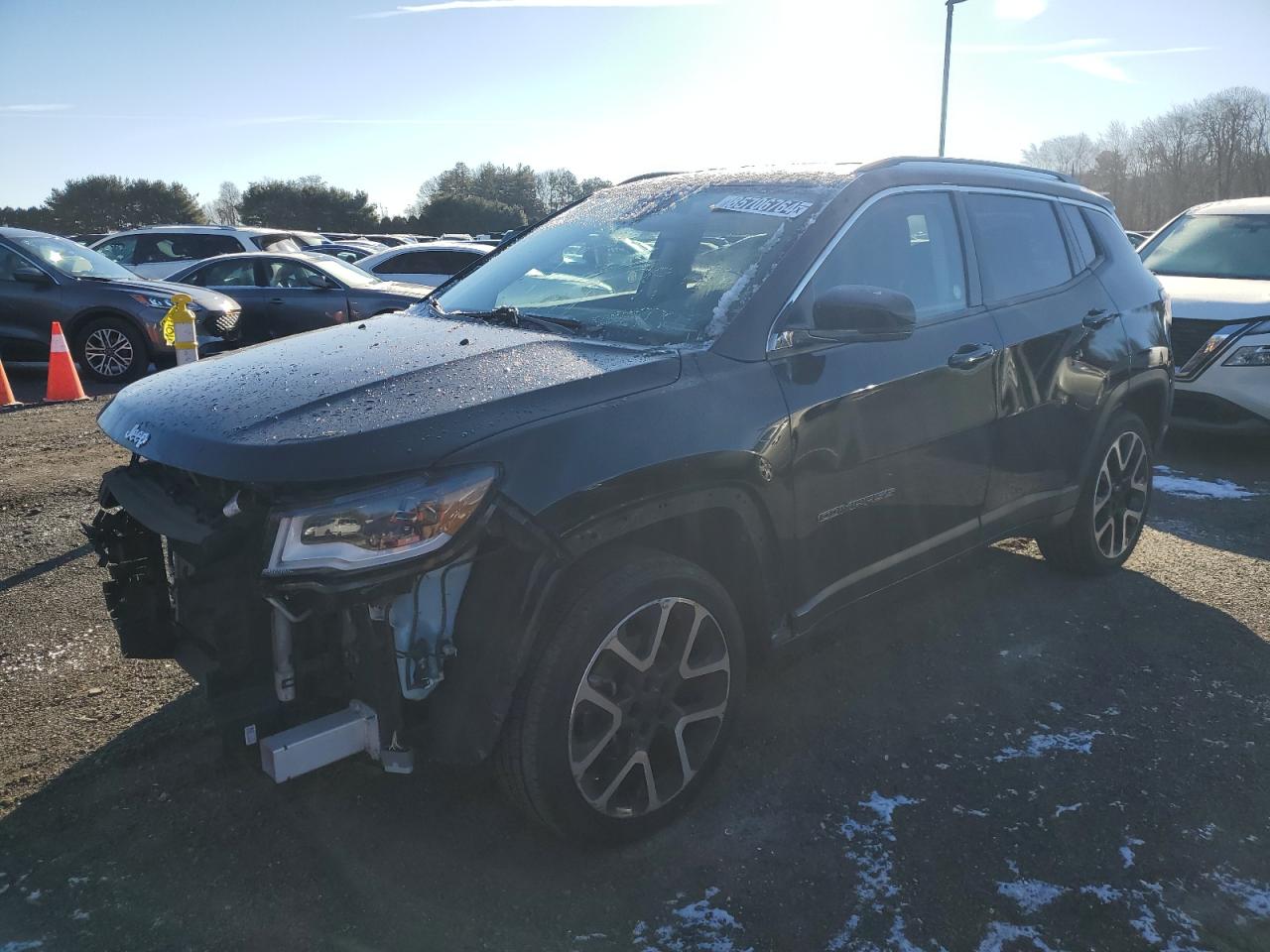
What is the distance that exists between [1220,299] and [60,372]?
10.1 metres

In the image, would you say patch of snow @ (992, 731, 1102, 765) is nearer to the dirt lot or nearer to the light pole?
the dirt lot

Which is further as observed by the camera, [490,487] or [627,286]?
[627,286]

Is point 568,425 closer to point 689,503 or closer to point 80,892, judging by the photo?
point 689,503

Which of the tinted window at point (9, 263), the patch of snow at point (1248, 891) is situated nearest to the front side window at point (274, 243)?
the tinted window at point (9, 263)

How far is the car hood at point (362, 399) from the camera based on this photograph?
2.24 meters

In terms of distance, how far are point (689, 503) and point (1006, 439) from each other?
1.77 metres

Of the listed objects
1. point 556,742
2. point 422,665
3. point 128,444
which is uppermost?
point 128,444

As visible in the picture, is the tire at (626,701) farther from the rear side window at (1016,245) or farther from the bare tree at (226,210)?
the bare tree at (226,210)

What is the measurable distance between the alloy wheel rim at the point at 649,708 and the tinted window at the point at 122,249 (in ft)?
49.5

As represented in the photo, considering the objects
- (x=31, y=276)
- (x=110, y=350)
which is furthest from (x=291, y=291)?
(x=31, y=276)

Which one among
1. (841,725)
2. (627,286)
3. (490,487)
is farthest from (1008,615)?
(490,487)

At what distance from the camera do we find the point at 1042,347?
4.02m

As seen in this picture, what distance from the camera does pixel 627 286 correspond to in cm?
338

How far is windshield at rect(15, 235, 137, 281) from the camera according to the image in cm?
1022
